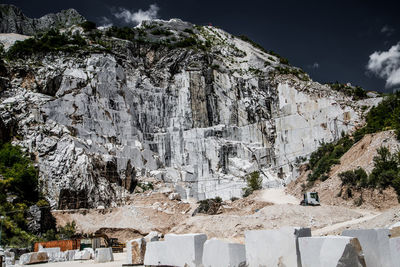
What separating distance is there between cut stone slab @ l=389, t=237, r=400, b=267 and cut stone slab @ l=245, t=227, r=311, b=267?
1509 mm

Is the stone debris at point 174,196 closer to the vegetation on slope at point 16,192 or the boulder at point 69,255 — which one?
the vegetation on slope at point 16,192

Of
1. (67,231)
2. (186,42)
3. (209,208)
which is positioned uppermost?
(186,42)

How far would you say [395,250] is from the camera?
20.8 ft

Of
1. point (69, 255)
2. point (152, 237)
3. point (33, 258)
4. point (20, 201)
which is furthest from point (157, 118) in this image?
point (152, 237)

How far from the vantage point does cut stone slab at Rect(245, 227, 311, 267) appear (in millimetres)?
6754

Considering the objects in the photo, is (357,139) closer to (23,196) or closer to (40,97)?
(23,196)

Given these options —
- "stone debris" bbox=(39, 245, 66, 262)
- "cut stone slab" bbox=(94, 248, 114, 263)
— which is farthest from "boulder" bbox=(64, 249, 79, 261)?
"cut stone slab" bbox=(94, 248, 114, 263)

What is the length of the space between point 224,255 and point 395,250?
3321 mm

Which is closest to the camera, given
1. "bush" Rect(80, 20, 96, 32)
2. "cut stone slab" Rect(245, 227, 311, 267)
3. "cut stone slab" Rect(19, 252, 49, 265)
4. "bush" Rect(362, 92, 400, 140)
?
"cut stone slab" Rect(245, 227, 311, 267)

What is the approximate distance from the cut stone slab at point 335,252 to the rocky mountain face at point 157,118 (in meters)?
33.2

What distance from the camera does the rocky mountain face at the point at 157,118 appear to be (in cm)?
3975

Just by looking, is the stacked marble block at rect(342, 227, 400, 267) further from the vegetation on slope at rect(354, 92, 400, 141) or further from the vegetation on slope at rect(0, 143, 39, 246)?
the vegetation on slope at rect(354, 92, 400, 141)

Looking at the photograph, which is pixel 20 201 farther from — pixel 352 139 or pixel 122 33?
pixel 122 33

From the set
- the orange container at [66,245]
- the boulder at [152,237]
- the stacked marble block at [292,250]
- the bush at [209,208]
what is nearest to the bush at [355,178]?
the bush at [209,208]
